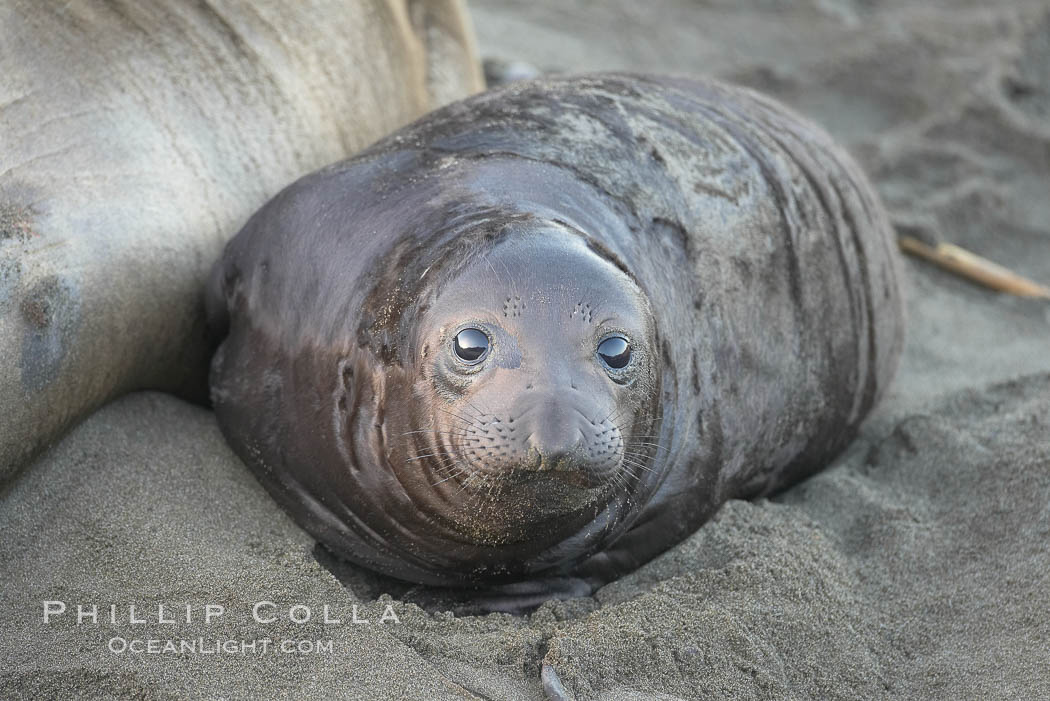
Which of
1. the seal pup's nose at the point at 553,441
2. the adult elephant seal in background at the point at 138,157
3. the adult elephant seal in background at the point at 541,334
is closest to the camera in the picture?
the seal pup's nose at the point at 553,441

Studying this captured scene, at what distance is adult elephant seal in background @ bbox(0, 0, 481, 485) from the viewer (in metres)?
3.31

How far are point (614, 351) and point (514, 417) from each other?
32 cm

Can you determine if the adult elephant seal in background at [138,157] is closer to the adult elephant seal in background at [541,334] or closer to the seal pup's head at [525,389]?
the adult elephant seal in background at [541,334]

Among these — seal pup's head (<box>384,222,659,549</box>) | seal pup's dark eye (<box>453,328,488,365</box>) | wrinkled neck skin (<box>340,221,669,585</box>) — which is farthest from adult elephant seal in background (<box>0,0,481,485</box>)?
seal pup's dark eye (<box>453,328,488,365</box>)

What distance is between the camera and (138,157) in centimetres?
377

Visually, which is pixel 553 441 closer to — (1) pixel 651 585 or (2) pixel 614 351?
(2) pixel 614 351

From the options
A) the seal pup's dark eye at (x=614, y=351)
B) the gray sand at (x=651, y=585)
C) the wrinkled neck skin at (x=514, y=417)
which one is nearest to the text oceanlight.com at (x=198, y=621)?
the gray sand at (x=651, y=585)

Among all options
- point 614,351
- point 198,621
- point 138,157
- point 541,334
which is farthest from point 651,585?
point 138,157

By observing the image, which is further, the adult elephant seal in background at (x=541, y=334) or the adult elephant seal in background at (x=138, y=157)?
the adult elephant seal in background at (x=138, y=157)

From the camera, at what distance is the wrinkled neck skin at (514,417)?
282cm

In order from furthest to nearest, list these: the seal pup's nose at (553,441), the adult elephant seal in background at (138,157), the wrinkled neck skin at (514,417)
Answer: the adult elephant seal in background at (138,157) → the wrinkled neck skin at (514,417) → the seal pup's nose at (553,441)

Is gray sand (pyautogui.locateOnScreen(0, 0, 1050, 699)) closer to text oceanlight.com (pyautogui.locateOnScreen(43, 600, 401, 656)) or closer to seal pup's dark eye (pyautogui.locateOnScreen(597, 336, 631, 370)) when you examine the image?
text oceanlight.com (pyautogui.locateOnScreen(43, 600, 401, 656))

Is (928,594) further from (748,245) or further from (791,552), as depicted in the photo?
(748,245)

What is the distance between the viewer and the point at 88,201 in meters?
3.53
